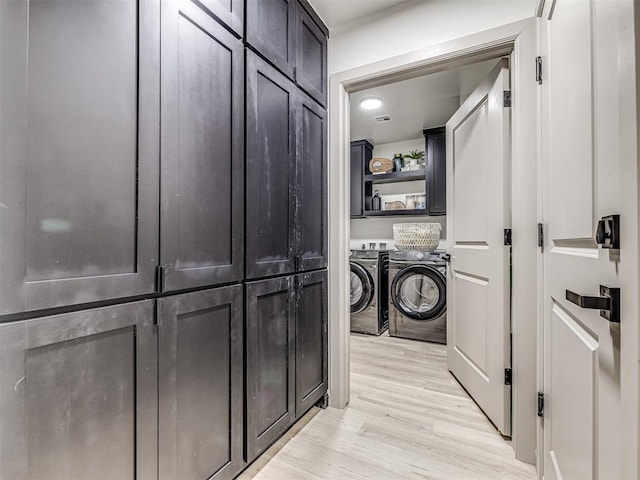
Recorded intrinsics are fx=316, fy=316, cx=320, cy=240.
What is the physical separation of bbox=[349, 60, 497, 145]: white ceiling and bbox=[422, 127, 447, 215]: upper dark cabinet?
16cm

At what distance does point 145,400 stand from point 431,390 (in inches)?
77.7

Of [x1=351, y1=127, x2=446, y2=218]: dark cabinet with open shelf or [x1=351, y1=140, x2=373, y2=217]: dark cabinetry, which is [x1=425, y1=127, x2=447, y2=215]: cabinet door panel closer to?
[x1=351, y1=127, x2=446, y2=218]: dark cabinet with open shelf

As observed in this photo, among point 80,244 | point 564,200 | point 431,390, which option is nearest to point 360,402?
point 431,390

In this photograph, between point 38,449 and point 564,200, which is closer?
point 38,449

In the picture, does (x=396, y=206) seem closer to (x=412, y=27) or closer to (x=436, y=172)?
(x=436, y=172)

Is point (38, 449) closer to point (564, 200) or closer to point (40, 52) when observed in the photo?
point (40, 52)

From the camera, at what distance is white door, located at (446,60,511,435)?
69.6 inches

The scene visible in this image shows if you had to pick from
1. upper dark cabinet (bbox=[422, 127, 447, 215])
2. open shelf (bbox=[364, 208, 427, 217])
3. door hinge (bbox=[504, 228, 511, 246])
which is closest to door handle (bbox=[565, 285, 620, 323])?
door hinge (bbox=[504, 228, 511, 246])

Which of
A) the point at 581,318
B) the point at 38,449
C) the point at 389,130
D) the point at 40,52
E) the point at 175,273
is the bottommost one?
the point at 38,449

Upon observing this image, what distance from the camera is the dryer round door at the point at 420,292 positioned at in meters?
3.33

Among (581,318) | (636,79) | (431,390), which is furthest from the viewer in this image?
(431,390)

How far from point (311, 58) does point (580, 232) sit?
1677mm

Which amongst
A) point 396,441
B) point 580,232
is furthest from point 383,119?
point 396,441

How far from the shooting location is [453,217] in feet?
8.08
